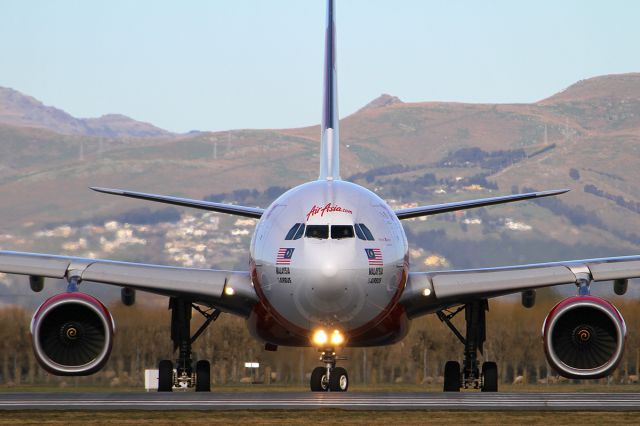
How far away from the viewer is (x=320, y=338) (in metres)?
29.0

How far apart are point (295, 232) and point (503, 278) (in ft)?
18.0

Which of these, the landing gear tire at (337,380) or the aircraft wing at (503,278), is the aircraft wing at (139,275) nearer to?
the landing gear tire at (337,380)

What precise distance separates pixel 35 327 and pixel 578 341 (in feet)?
35.6

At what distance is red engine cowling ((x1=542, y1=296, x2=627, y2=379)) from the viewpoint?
27781mm

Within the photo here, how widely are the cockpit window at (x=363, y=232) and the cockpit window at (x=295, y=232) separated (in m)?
1.08

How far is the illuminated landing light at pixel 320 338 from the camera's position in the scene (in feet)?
94.4

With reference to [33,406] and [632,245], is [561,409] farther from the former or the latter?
[632,245]

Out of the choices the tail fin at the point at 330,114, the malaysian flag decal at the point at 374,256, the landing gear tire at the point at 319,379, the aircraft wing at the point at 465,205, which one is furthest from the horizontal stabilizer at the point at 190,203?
the malaysian flag decal at the point at 374,256

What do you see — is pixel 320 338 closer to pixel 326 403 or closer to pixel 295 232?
pixel 295 232

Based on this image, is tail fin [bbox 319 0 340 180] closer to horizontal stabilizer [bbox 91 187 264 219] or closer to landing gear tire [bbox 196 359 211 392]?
horizontal stabilizer [bbox 91 187 264 219]

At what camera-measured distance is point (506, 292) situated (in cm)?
3125

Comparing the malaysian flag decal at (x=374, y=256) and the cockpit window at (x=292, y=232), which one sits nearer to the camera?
the malaysian flag decal at (x=374, y=256)

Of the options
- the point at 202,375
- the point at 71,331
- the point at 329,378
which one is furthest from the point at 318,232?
the point at 202,375

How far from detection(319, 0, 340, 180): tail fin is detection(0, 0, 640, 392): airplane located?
2770 millimetres
